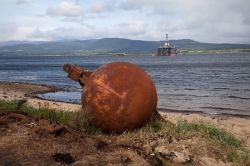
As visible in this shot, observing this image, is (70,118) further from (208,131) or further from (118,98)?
(208,131)

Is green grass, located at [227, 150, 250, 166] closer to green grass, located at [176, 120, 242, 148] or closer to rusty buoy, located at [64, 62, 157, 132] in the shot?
green grass, located at [176, 120, 242, 148]

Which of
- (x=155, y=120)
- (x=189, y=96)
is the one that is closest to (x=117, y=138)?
(x=155, y=120)

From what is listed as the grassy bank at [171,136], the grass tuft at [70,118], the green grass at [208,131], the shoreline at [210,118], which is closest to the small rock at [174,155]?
the grassy bank at [171,136]

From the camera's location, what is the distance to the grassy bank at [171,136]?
6.68 metres

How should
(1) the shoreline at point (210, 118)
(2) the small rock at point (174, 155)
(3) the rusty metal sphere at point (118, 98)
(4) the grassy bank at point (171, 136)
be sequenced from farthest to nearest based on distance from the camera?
(1) the shoreline at point (210, 118) < (3) the rusty metal sphere at point (118, 98) < (4) the grassy bank at point (171, 136) < (2) the small rock at point (174, 155)

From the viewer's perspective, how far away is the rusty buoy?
733 centimetres

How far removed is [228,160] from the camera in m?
6.57

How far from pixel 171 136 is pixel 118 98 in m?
1.15

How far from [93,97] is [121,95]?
55 cm

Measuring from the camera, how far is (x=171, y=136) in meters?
7.06

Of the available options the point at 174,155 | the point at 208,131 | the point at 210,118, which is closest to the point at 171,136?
the point at 174,155

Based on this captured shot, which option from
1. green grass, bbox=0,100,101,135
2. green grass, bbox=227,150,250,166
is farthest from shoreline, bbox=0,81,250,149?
green grass, bbox=227,150,250,166

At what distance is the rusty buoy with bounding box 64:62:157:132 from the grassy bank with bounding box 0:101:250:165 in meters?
0.19

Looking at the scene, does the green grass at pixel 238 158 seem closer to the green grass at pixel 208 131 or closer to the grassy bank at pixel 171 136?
the grassy bank at pixel 171 136
